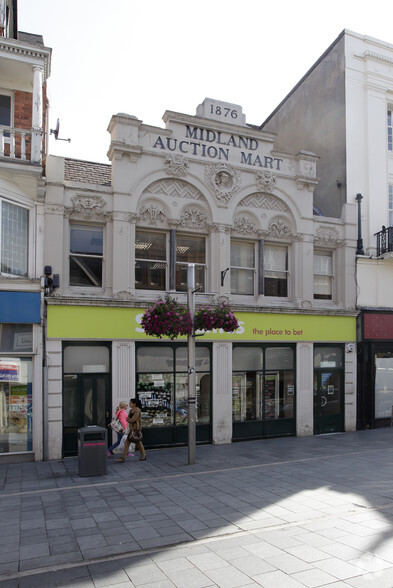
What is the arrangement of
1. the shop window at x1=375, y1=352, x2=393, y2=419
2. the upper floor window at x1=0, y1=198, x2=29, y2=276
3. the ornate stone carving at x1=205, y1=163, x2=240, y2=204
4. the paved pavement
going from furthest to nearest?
the shop window at x1=375, y1=352, x2=393, y2=419, the ornate stone carving at x1=205, y1=163, x2=240, y2=204, the upper floor window at x1=0, y1=198, x2=29, y2=276, the paved pavement

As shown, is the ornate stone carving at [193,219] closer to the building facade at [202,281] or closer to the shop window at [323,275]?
the building facade at [202,281]

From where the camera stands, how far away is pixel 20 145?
12727mm

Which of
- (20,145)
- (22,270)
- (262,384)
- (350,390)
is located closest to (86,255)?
(22,270)

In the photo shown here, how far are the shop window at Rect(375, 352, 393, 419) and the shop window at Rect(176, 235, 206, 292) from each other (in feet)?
24.7

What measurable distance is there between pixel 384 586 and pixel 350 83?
17765mm

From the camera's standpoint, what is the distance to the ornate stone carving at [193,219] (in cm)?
1492

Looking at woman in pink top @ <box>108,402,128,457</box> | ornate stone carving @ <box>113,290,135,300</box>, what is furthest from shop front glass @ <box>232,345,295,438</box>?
woman in pink top @ <box>108,402,128,457</box>

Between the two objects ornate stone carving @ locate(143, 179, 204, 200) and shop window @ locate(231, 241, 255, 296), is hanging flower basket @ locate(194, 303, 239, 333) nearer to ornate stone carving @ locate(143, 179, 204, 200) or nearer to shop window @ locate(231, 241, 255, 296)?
shop window @ locate(231, 241, 255, 296)

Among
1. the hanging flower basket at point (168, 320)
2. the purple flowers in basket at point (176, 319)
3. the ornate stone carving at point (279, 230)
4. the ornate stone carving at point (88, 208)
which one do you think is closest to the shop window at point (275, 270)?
the ornate stone carving at point (279, 230)

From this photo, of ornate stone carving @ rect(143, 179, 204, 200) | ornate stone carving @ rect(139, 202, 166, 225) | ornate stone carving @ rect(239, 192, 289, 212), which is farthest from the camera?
ornate stone carving @ rect(239, 192, 289, 212)

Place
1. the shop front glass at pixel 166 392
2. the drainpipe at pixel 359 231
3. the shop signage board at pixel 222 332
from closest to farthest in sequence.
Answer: the shop signage board at pixel 222 332, the shop front glass at pixel 166 392, the drainpipe at pixel 359 231

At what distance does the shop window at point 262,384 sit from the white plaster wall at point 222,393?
1.14ft

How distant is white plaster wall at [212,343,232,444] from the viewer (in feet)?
48.2

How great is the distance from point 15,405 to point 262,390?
7.61 m
